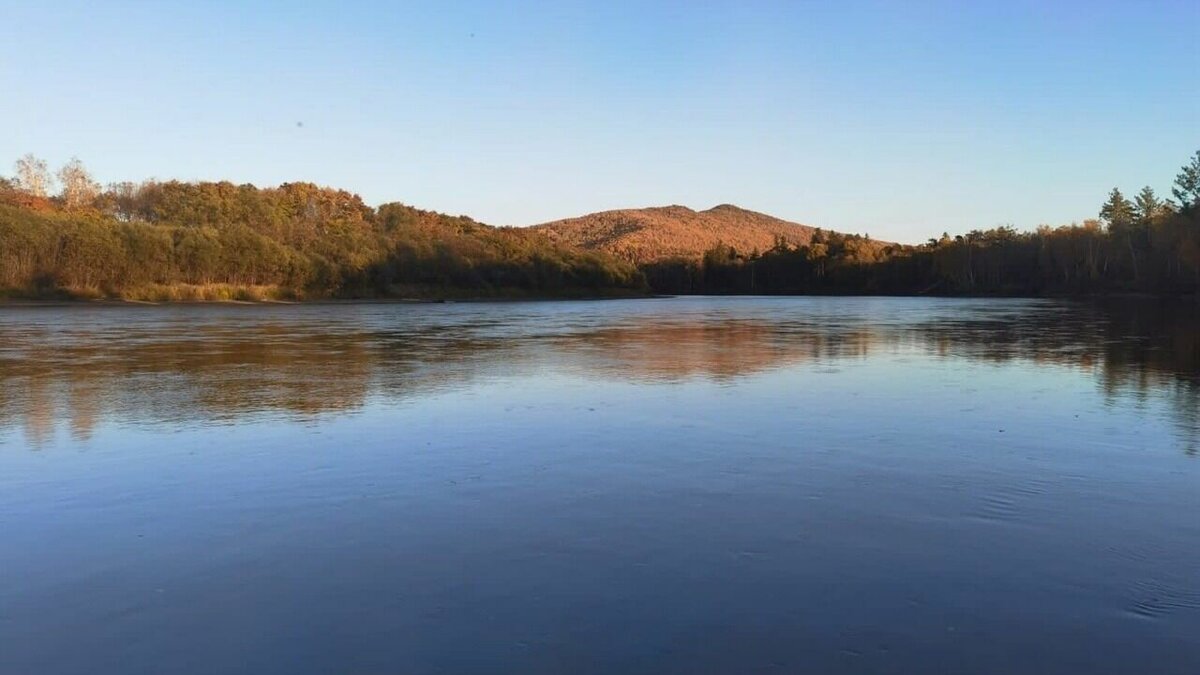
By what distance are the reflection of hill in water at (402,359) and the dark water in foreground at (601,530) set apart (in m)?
0.21

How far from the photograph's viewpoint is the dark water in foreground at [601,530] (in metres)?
3.79

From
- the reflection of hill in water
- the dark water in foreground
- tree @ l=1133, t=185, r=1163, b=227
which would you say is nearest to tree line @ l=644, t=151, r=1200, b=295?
tree @ l=1133, t=185, r=1163, b=227

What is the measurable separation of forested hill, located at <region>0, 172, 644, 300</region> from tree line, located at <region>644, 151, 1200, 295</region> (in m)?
27.6

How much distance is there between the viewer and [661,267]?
147500 millimetres

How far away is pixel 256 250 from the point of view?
7106cm

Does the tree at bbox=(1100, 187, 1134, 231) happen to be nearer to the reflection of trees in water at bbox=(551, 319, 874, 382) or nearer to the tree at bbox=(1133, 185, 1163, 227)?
the tree at bbox=(1133, 185, 1163, 227)

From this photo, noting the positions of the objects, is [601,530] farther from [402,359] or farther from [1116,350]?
[1116,350]

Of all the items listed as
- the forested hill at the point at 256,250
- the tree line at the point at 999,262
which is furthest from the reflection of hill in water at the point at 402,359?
the tree line at the point at 999,262

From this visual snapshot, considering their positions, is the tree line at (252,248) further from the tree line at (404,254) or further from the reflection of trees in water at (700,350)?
the reflection of trees in water at (700,350)

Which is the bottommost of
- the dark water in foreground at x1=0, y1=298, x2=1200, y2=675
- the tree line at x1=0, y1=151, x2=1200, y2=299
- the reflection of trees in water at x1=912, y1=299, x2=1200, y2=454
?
the dark water in foreground at x1=0, y1=298, x2=1200, y2=675

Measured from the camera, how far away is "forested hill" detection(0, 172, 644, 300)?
59.0 metres

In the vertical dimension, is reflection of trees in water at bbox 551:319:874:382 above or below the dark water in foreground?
above

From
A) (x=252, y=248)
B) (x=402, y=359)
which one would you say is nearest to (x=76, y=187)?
(x=252, y=248)

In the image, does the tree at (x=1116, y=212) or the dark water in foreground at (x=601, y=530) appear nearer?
the dark water in foreground at (x=601, y=530)
